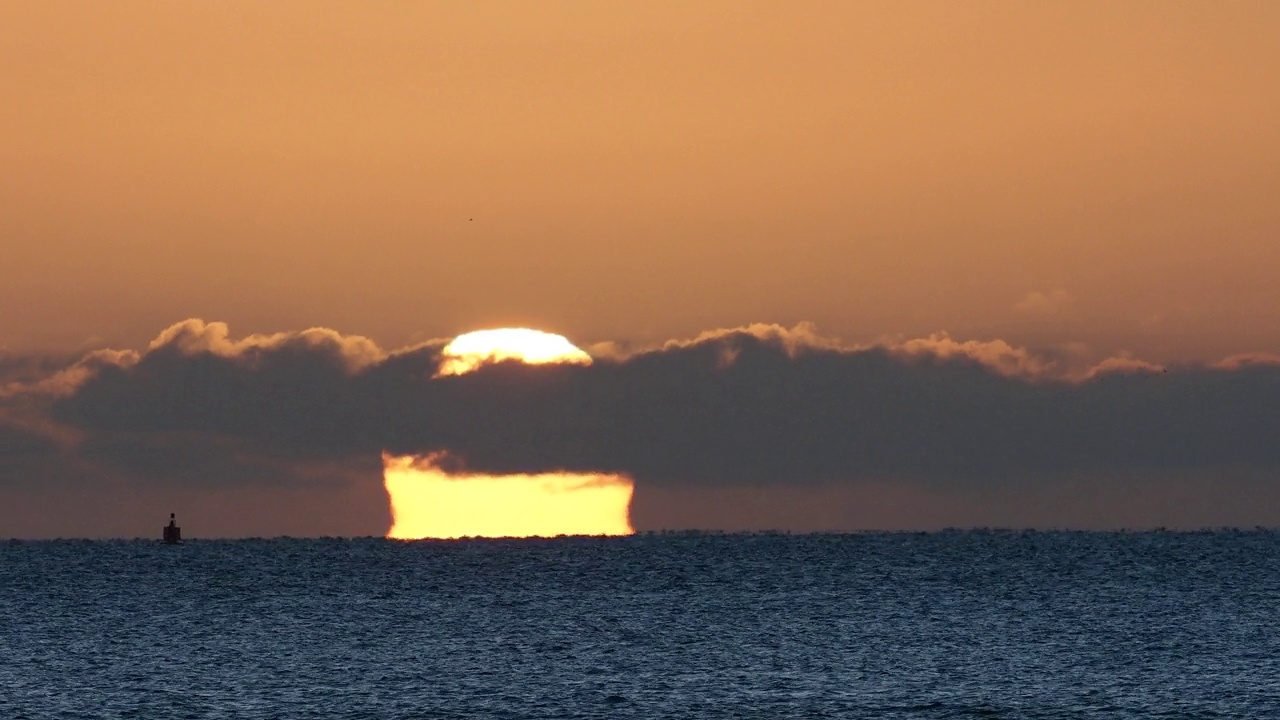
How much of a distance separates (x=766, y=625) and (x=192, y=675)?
49027 millimetres

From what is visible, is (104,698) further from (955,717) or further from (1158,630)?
(1158,630)

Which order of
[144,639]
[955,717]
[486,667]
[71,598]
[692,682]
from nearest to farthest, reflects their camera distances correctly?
[955,717] → [692,682] → [486,667] → [144,639] → [71,598]

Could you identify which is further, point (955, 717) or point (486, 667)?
point (486, 667)

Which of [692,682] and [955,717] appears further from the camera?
[692,682]

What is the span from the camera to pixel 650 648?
116m

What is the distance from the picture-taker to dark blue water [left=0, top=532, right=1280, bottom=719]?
281ft

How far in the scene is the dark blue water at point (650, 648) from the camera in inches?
3376

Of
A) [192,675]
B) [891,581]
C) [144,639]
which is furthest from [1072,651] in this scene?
[891,581]

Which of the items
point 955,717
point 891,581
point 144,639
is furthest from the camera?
point 891,581

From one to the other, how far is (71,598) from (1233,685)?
113415 millimetres

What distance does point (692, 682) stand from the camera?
96.4 meters

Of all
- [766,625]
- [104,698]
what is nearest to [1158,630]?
[766,625]

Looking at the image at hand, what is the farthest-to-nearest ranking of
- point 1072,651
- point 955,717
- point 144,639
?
point 144,639
point 1072,651
point 955,717

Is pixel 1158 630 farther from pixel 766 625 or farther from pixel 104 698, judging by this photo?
pixel 104 698
